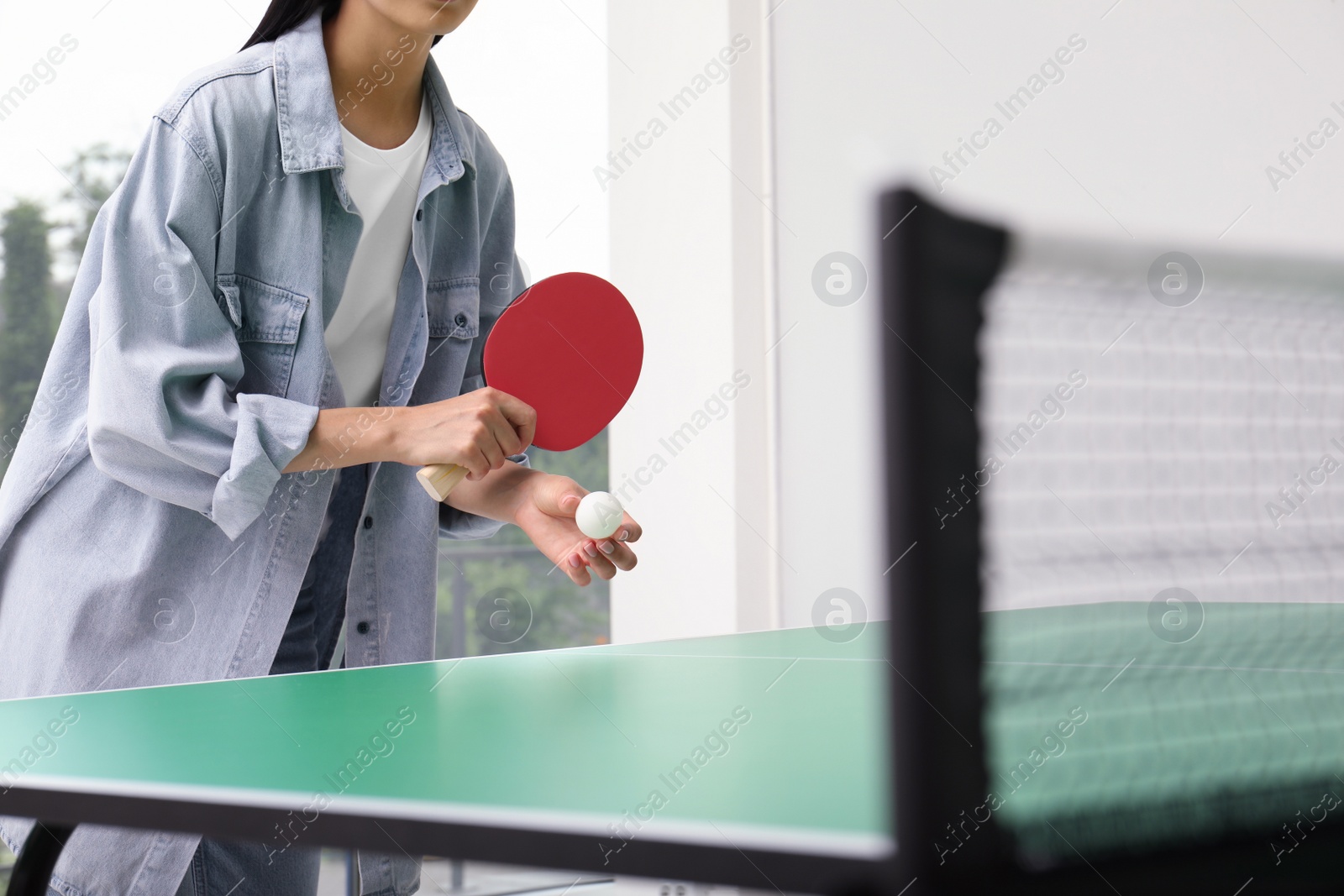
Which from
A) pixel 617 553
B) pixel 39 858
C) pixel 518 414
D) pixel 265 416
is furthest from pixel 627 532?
pixel 39 858

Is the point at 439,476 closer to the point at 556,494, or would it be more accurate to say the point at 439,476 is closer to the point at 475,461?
the point at 475,461

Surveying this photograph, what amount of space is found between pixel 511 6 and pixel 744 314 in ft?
6.74

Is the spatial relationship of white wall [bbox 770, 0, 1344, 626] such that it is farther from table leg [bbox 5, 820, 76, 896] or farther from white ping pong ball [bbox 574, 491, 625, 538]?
table leg [bbox 5, 820, 76, 896]

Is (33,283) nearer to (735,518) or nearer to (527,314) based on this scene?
(735,518)

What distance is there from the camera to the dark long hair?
1.42 meters

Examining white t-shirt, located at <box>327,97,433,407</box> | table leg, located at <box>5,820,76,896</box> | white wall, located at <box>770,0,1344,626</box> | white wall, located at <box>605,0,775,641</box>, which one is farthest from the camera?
white wall, located at <box>605,0,775,641</box>

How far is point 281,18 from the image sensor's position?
1.42m

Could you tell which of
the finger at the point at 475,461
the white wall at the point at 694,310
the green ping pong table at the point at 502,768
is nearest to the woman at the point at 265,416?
the finger at the point at 475,461

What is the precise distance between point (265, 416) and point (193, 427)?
8 centimetres

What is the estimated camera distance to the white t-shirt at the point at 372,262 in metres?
1.42

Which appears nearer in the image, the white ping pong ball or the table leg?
the table leg

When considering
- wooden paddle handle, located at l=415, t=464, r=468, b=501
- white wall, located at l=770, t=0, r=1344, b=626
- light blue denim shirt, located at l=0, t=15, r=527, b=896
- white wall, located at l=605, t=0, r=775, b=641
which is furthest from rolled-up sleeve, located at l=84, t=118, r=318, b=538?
white wall, located at l=605, t=0, r=775, b=641

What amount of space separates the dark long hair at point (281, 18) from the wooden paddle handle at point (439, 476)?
0.64 meters

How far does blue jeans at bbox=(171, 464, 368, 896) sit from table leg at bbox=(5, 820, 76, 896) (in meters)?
0.21
